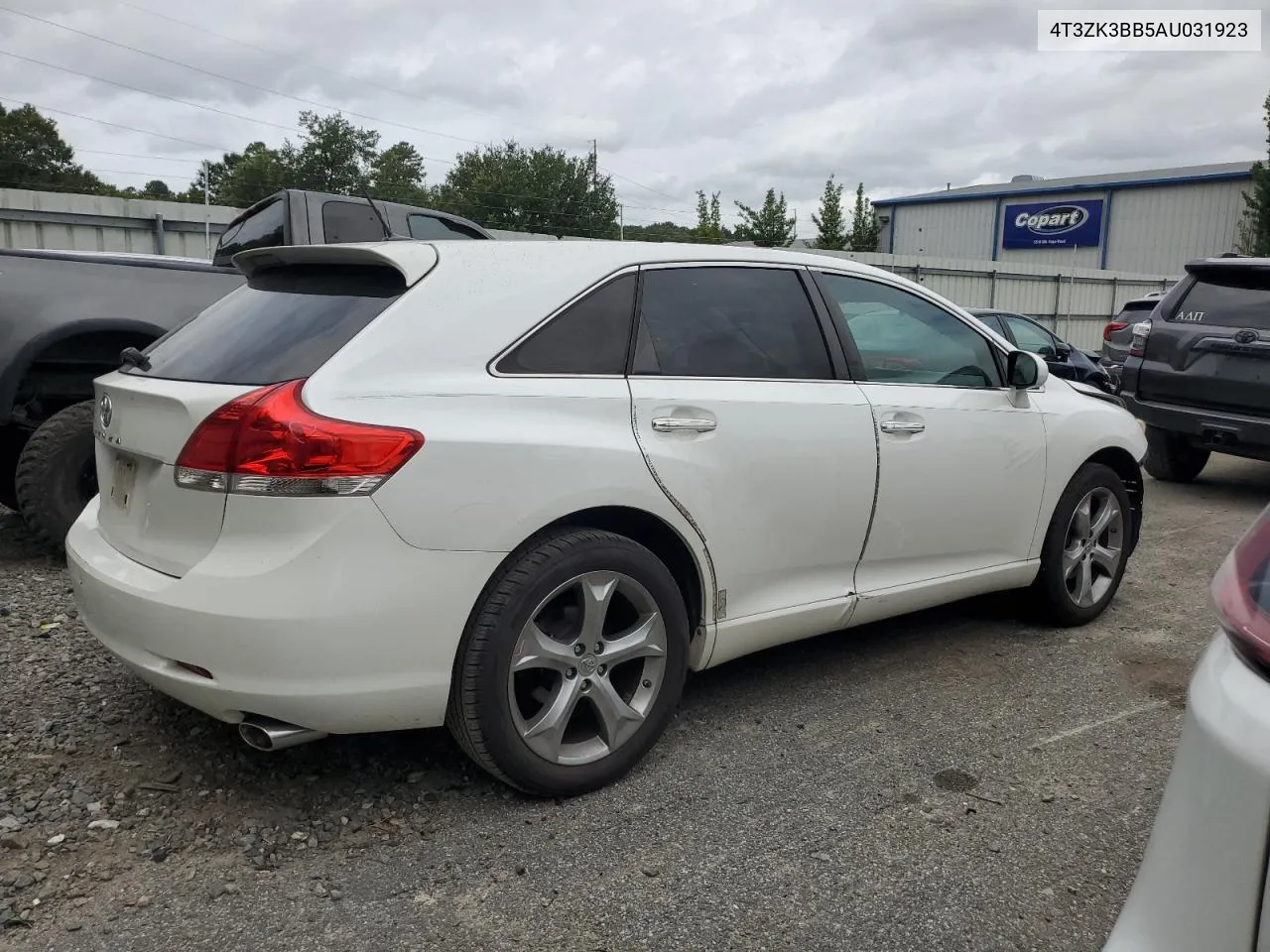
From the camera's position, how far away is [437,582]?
8.31 ft

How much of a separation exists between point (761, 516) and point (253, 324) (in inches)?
63.9

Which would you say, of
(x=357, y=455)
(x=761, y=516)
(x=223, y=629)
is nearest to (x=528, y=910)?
(x=223, y=629)

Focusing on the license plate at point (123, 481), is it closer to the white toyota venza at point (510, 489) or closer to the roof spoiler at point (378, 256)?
the white toyota venza at point (510, 489)

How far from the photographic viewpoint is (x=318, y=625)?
2.42 m

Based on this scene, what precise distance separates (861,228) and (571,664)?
43560 mm

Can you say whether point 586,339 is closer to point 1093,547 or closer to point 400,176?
point 1093,547

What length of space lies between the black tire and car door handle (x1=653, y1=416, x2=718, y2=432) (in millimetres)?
3032

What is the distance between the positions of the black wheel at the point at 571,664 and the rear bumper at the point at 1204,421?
18.3ft

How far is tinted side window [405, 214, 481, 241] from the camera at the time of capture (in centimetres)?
748

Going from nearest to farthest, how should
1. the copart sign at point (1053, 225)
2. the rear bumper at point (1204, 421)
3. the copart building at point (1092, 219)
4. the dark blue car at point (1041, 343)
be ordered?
1. the rear bumper at point (1204, 421)
2. the dark blue car at point (1041, 343)
3. the copart building at point (1092, 219)
4. the copart sign at point (1053, 225)

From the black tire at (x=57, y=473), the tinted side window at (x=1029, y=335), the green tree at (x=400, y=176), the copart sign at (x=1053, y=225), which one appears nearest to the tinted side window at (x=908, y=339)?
the black tire at (x=57, y=473)

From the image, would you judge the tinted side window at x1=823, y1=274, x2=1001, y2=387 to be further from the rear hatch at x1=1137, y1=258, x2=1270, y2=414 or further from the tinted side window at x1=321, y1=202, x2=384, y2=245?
the tinted side window at x1=321, y1=202, x2=384, y2=245

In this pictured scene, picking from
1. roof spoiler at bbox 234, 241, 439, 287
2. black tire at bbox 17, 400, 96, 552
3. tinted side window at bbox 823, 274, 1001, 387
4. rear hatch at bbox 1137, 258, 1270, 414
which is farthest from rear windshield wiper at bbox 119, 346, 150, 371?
rear hatch at bbox 1137, 258, 1270, 414

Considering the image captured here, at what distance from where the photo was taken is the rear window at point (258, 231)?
22.9 ft
